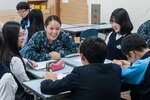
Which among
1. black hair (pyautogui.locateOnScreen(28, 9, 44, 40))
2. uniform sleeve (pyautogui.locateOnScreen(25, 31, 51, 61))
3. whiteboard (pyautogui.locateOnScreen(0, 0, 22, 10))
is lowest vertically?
uniform sleeve (pyautogui.locateOnScreen(25, 31, 51, 61))

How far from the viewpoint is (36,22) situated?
4.54 metres

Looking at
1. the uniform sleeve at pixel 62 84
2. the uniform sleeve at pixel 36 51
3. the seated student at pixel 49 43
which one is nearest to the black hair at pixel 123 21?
the seated student at pixel 49 43

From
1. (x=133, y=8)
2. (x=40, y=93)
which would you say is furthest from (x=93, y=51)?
(x=133, y=8)

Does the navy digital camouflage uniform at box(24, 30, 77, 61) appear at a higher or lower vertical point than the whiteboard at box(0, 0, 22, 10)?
lower

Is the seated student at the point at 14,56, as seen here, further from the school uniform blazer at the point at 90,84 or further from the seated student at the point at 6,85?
the school uniform blazer at the point at 90,84

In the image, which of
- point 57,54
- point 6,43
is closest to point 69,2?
point 57,54

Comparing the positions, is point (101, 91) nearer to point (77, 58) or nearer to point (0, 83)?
point (0, 83)

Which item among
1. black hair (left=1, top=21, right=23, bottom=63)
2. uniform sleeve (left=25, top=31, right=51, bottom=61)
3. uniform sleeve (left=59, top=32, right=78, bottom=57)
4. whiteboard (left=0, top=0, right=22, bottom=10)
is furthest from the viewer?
whiteboard (left=0, top=0, right=22, bottom=10)

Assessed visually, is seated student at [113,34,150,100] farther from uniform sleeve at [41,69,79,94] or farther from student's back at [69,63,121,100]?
uniform sleeve at [41,69,79,94]

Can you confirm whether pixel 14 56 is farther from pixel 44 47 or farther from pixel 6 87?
→ pixel 44 47

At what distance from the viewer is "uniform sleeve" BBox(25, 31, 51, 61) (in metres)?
3.02

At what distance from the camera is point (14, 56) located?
2.31 meters

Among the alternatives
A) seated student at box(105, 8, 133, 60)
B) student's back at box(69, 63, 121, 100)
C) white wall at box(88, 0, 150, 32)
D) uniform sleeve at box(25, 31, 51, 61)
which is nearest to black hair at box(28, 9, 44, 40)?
uniform sleeve at box(25, 31, 51, 61)

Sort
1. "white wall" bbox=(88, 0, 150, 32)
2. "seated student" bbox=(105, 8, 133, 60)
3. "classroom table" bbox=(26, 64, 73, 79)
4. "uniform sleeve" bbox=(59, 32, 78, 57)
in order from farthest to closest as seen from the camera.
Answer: "white wall" bbox=(88, 0, 150, 32) < "uniform sleeve" bbox=(59, 32, 78, 57) < "seated student" bbox=(105, 8, 133, 60) < "classroom table" bbox=(26, 64, 73, 79)
